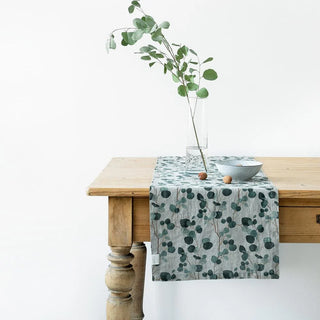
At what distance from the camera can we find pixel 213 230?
1.80 metres

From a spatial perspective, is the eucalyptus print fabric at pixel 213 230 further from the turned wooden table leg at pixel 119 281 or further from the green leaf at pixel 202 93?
the green leaf at pixel 202 93

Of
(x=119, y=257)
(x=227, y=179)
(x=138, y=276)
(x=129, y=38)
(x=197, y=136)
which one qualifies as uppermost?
(x=129, y=38)

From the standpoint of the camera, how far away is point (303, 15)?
2.39 meters

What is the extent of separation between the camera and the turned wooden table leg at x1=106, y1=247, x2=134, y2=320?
184cm

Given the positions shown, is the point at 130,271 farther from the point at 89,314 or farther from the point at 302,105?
the point at 302,105

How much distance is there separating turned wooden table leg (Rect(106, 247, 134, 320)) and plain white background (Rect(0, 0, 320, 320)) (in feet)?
2.17

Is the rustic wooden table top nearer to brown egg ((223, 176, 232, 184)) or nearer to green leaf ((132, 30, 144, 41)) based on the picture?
brown egg ((223, 176, 232, 184))


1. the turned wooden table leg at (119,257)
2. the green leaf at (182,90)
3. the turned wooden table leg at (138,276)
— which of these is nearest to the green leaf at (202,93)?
the green leaf at (182,90)

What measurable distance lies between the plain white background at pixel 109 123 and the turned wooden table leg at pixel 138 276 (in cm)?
19

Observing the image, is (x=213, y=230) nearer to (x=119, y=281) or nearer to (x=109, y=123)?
(x=119, y=281)

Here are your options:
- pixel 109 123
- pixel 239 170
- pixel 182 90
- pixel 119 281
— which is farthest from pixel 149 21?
pixel 119 281

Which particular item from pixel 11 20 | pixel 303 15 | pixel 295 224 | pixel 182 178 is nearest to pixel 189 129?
pixel 182 178

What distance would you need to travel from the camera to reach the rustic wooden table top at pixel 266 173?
1764mm

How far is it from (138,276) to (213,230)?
606 mm
